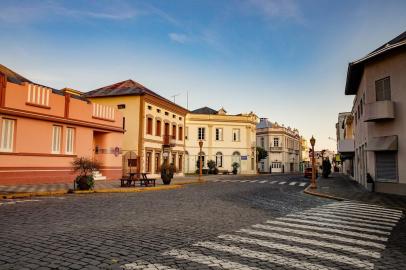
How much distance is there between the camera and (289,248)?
6.02 meters

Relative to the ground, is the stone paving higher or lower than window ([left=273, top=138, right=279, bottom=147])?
lower

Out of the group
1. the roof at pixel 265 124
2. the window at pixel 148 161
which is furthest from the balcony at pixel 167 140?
the roof at pixel 265 124

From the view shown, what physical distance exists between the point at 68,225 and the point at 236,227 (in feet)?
13.1

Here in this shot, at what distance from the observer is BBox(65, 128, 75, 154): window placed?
22.8 meters

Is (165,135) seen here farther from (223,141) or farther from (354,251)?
(354,251)

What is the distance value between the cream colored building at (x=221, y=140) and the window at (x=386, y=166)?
110ft

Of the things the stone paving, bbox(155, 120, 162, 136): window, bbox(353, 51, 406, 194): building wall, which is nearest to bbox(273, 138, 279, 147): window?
bbox(155, 120, 162, 136): window

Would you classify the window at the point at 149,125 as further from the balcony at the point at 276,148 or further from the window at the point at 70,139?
the balcony at the point at 276,148

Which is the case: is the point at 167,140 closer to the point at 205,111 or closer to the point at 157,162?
the point at 157,162

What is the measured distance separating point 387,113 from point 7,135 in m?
21.7

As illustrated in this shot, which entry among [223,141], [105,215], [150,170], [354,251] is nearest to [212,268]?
[354,251]

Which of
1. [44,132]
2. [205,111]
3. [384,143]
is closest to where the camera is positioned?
[384,143]

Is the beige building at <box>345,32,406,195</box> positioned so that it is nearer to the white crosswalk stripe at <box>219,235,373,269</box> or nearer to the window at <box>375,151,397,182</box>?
the window at <box>375,151,397,182</box>

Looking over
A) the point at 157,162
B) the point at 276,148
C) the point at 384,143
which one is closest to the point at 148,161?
the point at 157,162
